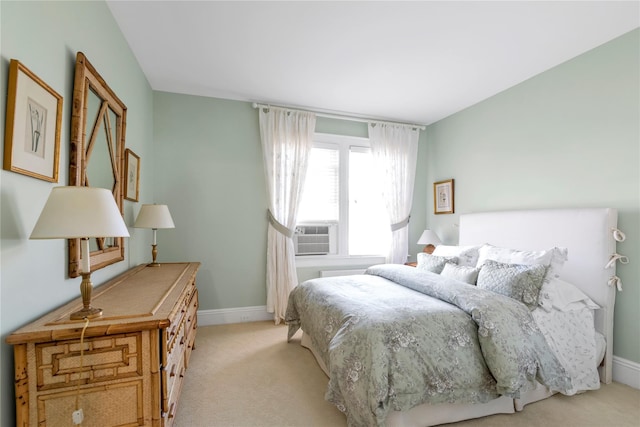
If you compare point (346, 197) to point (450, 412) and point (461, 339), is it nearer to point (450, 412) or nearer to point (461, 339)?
point (461, 339)

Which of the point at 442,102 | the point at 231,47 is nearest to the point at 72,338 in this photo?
the point at 231,47

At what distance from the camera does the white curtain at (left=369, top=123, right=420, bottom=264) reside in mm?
4270

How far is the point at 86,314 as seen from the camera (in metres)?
1.28

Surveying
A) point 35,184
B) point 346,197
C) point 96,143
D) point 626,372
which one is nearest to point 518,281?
point 626,372

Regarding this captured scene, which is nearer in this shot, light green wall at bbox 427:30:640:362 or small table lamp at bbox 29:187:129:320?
small table lamp at bbox 29:187:129:320

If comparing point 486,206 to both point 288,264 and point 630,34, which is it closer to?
point 630,34

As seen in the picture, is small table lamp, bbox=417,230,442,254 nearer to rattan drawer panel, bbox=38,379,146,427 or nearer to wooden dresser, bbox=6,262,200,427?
wooden dresser, bbox=6,262,200,427

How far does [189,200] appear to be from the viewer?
3529 millimetres

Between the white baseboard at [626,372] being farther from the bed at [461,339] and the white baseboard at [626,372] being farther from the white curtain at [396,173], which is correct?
the white curtain at [396,173]

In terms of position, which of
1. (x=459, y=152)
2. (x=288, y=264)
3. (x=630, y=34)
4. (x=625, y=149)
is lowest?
(x=288, y=264)

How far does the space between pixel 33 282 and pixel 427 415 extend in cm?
217

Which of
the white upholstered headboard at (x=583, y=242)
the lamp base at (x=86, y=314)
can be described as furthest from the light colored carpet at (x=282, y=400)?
the lamp base at (x=86, y=314)

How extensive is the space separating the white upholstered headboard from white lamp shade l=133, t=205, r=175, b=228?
337cm

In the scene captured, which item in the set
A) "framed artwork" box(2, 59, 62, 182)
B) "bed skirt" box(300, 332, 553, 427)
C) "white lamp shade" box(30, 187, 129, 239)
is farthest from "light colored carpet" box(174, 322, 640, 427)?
"framed artwork" box(2, 59, 62, 182)
